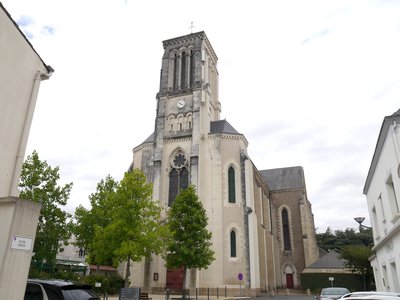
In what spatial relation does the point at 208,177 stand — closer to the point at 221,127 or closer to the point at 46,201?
the point at 221,127

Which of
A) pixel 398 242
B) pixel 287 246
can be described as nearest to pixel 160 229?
pixel 398 242

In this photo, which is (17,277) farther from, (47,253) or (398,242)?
(47,253)

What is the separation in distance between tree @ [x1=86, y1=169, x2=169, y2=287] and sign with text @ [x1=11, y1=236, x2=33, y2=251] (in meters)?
13.9

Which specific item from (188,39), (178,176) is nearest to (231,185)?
(178,176)

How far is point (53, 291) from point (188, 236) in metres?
17.0

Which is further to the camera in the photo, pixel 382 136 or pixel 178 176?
pixel 178 176

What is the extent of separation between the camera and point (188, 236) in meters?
22.8

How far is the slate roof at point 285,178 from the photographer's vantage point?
155ft

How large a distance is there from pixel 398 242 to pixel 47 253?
19831 mm

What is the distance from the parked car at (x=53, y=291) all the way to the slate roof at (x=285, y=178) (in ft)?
140

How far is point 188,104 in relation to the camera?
33469 mm

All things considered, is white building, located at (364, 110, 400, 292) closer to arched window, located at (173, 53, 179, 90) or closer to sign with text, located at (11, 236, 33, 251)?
sign with text, located at (11, 236, 33, 251)

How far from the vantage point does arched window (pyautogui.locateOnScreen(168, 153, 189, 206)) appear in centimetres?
3069

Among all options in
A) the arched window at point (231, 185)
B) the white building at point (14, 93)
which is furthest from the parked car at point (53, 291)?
the arched window at point (231, 185)
